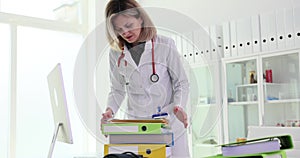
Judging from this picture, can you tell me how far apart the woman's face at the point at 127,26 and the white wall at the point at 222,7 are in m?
2.12

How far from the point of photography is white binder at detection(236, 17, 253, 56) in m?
3.02

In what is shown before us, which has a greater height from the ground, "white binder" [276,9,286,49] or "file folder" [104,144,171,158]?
"white binder" [276,9,286,49]

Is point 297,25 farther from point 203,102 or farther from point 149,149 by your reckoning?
point 149,149

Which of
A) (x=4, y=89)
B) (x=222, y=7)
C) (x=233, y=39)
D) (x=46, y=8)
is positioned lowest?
(x=4, y=89)

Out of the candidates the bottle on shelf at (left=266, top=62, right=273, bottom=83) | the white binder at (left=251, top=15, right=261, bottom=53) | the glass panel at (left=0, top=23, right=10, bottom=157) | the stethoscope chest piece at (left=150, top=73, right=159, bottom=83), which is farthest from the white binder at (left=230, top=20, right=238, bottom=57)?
the glass panel at (left=0, top=23, right=10, bottom=157)

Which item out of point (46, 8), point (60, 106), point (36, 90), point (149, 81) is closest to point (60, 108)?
point (60, 106)

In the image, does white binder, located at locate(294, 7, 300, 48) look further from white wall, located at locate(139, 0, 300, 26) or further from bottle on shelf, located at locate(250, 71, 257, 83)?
bottle on shelf, located at locate(250, 71, 257, 83)

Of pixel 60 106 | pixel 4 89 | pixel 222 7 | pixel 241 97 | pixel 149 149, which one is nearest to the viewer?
pixel 149 149

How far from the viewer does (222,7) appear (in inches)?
143

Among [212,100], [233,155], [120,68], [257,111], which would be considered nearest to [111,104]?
[120,68]

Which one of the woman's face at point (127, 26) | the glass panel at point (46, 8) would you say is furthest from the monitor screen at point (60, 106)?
the glass panel at point (46, 8)

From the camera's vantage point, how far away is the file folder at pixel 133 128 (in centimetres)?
110

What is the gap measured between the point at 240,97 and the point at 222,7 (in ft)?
3.25

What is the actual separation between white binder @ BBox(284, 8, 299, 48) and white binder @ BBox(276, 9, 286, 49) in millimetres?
24
